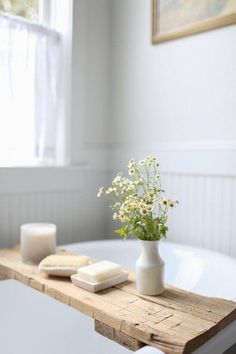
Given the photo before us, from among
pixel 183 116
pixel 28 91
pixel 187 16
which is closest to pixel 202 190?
pixel 183 116

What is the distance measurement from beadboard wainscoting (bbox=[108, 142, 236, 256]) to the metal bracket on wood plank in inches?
34.9

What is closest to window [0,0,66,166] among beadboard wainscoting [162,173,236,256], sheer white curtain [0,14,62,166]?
sheer white curtain [0,14,62,166]

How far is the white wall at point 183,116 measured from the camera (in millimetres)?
1655

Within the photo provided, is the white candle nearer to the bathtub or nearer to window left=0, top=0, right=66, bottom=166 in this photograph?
the bathtub

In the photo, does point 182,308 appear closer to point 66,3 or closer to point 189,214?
point 189,214

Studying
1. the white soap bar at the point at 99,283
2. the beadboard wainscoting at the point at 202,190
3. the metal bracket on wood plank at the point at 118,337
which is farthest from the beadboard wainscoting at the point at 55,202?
the metal bracket on wood plank at the point at 118,337

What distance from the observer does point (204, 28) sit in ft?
5.61

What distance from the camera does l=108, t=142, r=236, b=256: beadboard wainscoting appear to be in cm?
164

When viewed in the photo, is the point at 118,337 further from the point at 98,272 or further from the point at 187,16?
the point at 187,16

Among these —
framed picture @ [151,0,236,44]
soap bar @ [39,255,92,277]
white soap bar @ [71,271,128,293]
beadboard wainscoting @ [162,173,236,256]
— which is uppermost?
framed picture @ [151,0,236,44]

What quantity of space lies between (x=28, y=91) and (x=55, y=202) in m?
0.61

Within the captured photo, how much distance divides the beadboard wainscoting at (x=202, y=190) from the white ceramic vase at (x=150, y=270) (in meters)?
0.69

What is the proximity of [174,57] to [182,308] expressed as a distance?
1.32 metres

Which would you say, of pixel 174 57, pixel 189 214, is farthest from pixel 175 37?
pixel 189 214
